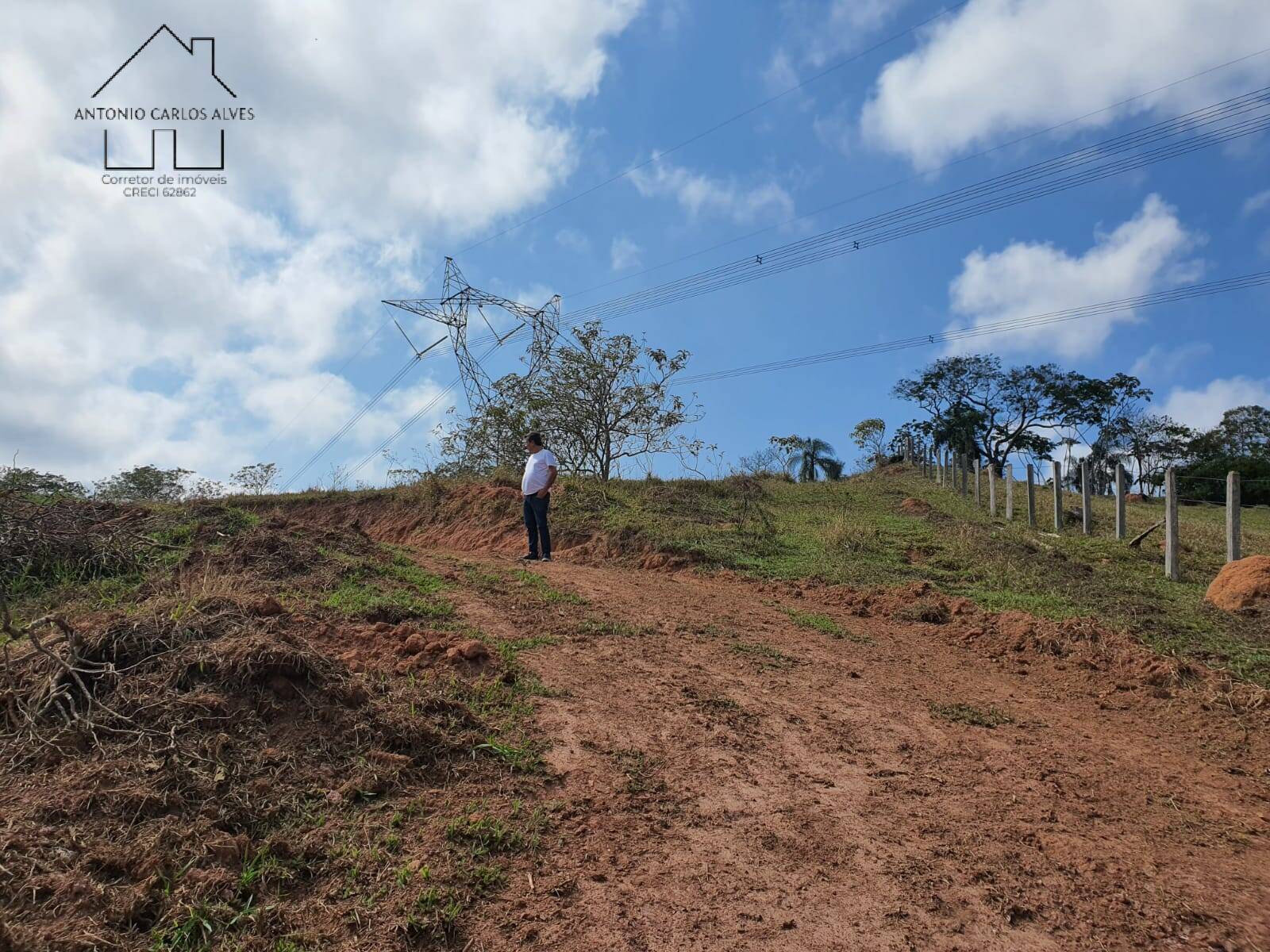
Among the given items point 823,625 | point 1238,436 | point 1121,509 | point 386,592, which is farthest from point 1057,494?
point 1238,436

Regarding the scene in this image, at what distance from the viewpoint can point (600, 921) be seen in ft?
8.98

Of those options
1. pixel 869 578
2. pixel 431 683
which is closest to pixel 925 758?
pixel 431 683

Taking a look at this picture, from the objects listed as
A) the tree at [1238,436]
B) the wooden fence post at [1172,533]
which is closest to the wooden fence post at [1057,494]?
the wooden fence post at [1172,533]

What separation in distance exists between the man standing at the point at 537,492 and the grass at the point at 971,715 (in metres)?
5.86

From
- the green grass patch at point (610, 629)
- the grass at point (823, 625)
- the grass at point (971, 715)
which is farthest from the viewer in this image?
the grass at point (823, 625)

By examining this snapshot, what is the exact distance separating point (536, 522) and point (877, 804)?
706 centimetres

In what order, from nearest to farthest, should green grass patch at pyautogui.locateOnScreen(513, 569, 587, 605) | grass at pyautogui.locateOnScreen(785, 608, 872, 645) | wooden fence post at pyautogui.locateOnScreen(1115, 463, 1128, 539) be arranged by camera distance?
grass at pyautogui.locateOnScreen(785, 608, 872, 645), green grass patch at pyautogui.locateOnScreen(513, 569, 587, 605), wooden fence post at pyautogui.locateOnScreen(1115, 463, 1128, 539)

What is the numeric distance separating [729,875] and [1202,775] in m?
2.90

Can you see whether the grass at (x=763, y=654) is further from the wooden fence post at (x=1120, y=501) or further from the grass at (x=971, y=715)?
the wooden fence post at (x=1120, y=501)

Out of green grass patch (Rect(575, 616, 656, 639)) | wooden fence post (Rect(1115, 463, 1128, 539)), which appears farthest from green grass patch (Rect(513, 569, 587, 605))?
wooden fence post (Rect(1115, 463, 1128, 539))

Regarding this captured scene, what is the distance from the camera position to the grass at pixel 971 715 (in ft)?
15.7

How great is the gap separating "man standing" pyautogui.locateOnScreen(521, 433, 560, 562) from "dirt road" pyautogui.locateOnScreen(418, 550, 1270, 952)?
366cm

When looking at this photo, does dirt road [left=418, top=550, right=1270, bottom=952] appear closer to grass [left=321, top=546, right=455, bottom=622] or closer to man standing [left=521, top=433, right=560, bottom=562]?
grass [left=321, top=546, right=455, bottom=622]

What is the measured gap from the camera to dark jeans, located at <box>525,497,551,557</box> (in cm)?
1005
